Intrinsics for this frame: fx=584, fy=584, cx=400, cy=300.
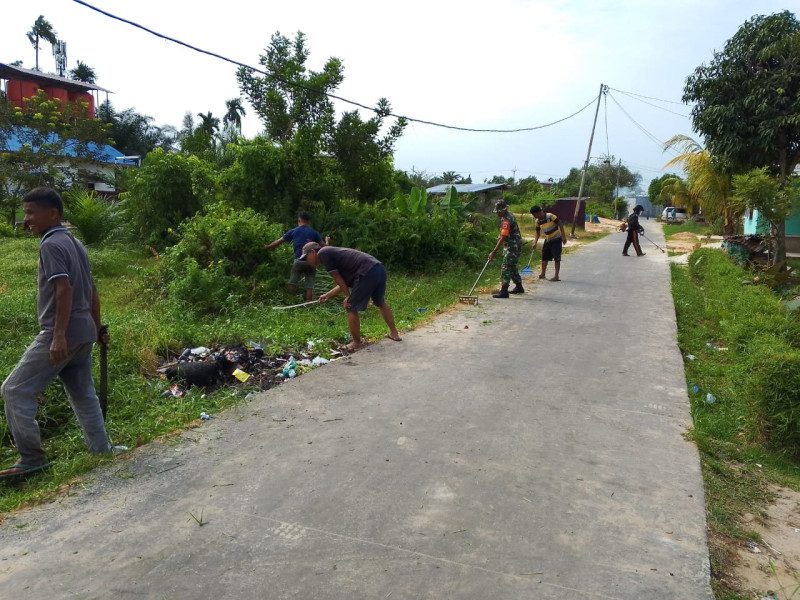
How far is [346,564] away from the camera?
278 centimetres

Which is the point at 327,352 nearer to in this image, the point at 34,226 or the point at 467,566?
the point at 34,226

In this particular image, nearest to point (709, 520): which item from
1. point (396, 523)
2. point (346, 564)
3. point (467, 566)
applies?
point (467, 566)

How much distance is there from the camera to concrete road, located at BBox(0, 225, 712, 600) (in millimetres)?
2672

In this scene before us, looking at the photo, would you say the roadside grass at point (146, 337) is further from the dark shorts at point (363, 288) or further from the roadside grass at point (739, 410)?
the roadside grass at point (739, 410)

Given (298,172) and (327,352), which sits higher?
(298,172)

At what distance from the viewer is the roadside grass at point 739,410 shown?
3.41 meters

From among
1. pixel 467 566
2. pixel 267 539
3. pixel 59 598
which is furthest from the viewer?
pixel 267 539

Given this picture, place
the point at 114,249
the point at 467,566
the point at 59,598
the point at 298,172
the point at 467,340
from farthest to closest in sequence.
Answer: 1. the point at 114,249
2. the point at 298,172
3. the point at 467,340
4. the point at 467,566
5. the point at 59,598

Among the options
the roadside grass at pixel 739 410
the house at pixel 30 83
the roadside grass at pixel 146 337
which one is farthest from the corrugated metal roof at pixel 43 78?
the roadside grass at pixel 739 410

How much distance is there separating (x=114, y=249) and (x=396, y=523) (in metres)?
14.5

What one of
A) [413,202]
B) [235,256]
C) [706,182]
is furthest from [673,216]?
[235,256]

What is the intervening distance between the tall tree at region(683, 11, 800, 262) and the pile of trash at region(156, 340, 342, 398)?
13.1m

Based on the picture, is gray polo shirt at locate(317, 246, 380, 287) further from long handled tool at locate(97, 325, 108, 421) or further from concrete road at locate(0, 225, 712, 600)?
long handled tool at locate(97, 325, 108, 421)

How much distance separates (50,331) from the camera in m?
3.46
